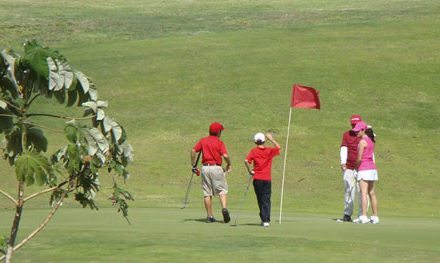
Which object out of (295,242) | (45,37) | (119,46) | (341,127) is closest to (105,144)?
(295,242)

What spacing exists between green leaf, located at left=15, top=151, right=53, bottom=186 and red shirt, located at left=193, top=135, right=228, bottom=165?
36.3 feet

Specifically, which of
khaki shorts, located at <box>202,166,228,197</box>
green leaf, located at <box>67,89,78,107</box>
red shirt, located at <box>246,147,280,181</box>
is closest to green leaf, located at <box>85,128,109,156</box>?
green leaf, located at <box>67,89,78,107</box>

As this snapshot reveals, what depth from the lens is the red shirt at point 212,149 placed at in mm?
19094

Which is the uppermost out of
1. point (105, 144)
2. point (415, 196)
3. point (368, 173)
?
point (105, 144)

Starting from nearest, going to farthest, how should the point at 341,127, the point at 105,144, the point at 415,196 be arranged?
the point at 105,144 → the point at 415,196 → the point at 341,127

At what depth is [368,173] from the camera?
19.6 metres

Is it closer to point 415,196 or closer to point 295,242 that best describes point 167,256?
point 295,242

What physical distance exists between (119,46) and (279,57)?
286 inches

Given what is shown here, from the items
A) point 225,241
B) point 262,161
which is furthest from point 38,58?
point 262,161

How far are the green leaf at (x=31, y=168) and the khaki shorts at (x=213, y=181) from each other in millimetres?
11193

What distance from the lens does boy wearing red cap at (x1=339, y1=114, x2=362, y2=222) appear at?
19.9 meters

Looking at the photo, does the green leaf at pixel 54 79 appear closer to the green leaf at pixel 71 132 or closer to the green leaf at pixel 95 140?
the green leaf at pixel 71 132

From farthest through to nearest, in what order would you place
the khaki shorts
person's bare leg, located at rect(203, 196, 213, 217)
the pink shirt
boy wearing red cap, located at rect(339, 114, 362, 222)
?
boy wearing red cap, located at rect(339, 114, 362, 222)
the pink shirt
the khaki shorts
person's bare leg, located at rect(203, 196, 213, 217)

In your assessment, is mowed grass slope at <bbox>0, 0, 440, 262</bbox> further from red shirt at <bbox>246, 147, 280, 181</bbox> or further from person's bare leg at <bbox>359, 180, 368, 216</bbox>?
red shirt at <bbox>246, 147, 280, 181</bbox>
